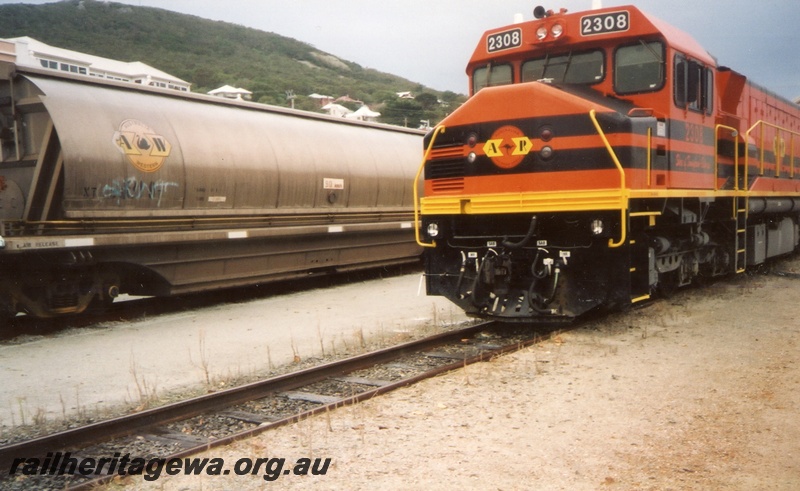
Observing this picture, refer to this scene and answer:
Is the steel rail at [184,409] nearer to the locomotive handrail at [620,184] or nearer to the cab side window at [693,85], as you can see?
the locomotive handrail at [620,184]

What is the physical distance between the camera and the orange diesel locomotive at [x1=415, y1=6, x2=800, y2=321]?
7.35 metres

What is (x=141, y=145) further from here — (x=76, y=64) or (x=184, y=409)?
(x=76, y=64)

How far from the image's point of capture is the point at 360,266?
14750mm

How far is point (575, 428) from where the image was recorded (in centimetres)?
481

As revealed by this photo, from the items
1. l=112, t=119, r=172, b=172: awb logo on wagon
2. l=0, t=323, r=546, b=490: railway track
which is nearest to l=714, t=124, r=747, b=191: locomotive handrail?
l=0, t=323, r=546, b=490: railway track

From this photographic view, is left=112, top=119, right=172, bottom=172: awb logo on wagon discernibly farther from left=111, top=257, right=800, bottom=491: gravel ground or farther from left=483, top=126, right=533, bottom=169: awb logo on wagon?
left=111, top=257, right=800, bottom=491: gravel ground

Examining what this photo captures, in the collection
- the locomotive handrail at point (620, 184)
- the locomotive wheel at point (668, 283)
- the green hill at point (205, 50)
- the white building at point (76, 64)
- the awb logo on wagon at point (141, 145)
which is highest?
the green hill at point (205, 50)

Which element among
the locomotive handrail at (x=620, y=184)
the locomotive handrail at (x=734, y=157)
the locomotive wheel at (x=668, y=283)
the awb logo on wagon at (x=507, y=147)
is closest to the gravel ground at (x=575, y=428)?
the locomotive handrail at (x=620, y=184)

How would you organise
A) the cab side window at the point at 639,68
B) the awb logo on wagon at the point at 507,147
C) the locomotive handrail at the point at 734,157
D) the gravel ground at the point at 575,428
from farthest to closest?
1. the locomotive handrail at the point at 734,157
2. the cab side window at the point at 639,68
3. the awb logo on wagon at the point at 507,147
4. the gravel ground at the point at 575,428

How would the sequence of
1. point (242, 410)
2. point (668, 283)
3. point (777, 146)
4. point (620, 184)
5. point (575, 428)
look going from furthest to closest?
point (777, 146) < point (668, 283) < point (620, 184) < point (242, 410) < point (575, 428)

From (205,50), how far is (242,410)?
367 ft

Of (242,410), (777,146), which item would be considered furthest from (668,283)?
(242,410)

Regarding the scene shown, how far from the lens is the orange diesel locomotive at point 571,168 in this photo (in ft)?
24.1

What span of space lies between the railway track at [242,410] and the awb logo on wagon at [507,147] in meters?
2.11
